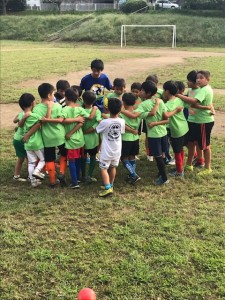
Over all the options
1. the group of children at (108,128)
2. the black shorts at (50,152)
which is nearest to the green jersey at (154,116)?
the group of children at (108,128)

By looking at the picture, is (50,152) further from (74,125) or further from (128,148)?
(128,148)

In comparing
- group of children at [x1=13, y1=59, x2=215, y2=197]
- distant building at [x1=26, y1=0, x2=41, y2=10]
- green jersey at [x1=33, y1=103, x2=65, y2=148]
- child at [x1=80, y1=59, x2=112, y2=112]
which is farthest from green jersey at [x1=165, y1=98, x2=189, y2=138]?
distant building at [x1=26, y1=0, x2=41, y2=10]

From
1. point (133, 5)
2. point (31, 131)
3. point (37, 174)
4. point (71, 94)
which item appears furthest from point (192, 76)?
point (133, 5)

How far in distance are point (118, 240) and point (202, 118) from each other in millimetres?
2415

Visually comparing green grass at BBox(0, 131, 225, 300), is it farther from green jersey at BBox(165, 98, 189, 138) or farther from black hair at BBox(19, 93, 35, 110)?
black hair at BBox(19, 93, 35, 110)

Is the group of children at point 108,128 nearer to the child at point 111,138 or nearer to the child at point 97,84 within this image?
A: the child at point 111,138

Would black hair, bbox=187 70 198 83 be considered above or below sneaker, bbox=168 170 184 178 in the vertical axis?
above

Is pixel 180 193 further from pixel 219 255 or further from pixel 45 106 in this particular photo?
pixel 45 106

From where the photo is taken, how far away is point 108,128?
4.72 metres

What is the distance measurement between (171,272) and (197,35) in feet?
96.4

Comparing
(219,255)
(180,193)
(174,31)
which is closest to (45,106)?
(180,193)

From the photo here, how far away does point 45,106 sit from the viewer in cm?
501

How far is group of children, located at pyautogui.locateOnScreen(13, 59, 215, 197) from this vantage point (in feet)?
16.1

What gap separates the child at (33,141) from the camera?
4973 millimetres
